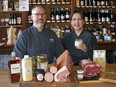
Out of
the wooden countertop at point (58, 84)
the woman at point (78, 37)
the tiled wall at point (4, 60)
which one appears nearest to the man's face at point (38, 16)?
the woman at point (78, 37)

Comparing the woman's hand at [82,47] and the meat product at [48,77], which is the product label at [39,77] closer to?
the meat product at [48,77]

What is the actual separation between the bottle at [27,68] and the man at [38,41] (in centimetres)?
84

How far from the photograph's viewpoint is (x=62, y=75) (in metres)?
1.83

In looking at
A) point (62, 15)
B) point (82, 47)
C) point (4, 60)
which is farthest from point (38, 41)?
point (62, 15)

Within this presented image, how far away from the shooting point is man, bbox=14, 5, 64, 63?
8.84 feet

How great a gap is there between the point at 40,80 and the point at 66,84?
0.67 feet

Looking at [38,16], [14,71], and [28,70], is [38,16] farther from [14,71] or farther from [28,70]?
[28,70]

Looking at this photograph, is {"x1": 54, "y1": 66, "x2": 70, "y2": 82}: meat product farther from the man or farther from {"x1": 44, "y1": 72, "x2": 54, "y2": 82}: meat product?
the man

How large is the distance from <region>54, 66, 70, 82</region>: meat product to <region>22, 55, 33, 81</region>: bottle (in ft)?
0.67

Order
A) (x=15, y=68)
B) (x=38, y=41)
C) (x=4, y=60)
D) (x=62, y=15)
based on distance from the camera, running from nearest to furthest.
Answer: (x=15, y=68) < (x=38, y=41) < (x=4, y=60) < (x=62, y=15)

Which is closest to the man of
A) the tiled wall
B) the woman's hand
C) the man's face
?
the man's face

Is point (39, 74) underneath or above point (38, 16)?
underneath

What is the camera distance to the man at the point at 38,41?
8.84ft

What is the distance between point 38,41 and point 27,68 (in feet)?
3.37
